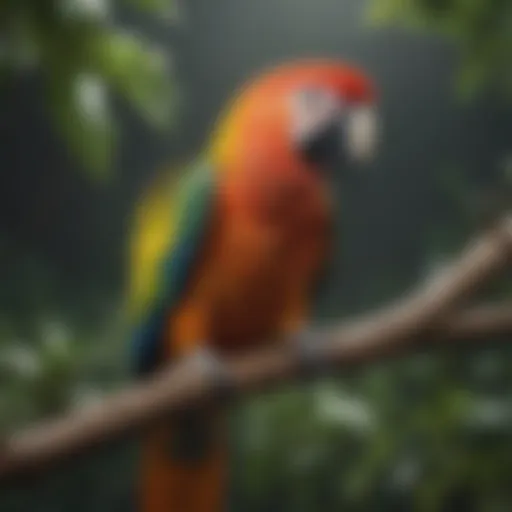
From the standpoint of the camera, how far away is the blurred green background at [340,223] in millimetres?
1090

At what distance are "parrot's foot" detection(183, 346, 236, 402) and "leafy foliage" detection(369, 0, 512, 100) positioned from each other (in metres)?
0.36

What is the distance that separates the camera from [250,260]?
108 cm

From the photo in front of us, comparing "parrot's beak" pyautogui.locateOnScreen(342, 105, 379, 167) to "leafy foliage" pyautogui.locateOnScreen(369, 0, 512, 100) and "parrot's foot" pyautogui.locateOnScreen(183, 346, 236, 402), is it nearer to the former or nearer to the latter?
"leafy foliage" pyautogui.locateOnScreen(369, 0, 512, 100)

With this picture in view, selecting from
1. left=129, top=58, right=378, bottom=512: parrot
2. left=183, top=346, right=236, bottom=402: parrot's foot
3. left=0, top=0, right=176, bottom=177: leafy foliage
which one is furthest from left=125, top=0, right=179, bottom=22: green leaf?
left=183, top=346, right=236, bottom=402: parrot's foot

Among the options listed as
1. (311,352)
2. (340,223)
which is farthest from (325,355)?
(340,223)

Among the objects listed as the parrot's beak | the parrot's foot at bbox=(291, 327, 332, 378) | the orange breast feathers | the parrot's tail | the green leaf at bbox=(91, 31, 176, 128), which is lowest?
the parrot's tail

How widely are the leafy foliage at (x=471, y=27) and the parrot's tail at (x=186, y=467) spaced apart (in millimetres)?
416

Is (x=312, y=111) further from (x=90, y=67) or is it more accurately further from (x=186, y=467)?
(x=186, y=467)

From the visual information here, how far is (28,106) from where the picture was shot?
1.10 m

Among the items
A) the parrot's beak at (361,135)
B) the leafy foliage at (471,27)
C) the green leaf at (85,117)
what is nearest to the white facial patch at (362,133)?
the parrot's beak at (361,135)

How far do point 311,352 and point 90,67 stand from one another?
1.13ft

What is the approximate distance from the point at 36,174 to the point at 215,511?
1.19 feet

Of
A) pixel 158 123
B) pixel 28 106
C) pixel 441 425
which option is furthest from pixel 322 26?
pixel 441 425

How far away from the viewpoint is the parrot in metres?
1.07
